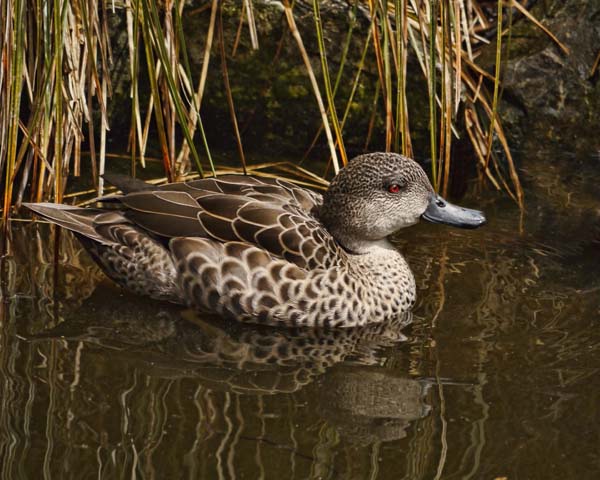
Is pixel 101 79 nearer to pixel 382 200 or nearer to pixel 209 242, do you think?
pixel 209 242

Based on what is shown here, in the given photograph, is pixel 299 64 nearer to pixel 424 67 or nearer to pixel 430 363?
pixel 424 67

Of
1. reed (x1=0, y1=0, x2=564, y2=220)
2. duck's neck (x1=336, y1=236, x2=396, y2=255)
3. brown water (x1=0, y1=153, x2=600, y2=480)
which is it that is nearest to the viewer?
brown water (x1=0, y1=153, x2=600, y2=480)

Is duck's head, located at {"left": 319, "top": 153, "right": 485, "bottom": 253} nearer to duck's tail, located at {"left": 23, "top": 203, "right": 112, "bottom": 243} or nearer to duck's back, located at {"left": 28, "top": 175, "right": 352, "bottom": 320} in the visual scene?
duck's back, located at {"left": 28, "top": 175, "right": 352, "bottom": 320}

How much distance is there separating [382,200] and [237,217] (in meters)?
0.75

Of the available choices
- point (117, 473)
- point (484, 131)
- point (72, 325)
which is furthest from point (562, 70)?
point (117, 473)

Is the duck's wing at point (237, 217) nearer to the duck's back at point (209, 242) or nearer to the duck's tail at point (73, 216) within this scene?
the duck's back at point (209, 242)

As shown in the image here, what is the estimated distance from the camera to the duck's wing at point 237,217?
5.54 meters

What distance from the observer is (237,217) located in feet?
18.3

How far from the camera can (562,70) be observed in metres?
7.98

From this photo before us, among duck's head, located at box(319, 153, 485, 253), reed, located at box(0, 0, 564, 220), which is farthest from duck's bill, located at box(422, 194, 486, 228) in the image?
reed, located at box(0, 0, 564, 220)

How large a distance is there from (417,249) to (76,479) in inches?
111

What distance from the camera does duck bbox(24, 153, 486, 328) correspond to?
217 inches

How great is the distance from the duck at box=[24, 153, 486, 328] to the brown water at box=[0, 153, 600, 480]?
0.13 meters

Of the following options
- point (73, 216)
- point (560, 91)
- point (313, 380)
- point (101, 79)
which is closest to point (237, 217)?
point (73, 216)
